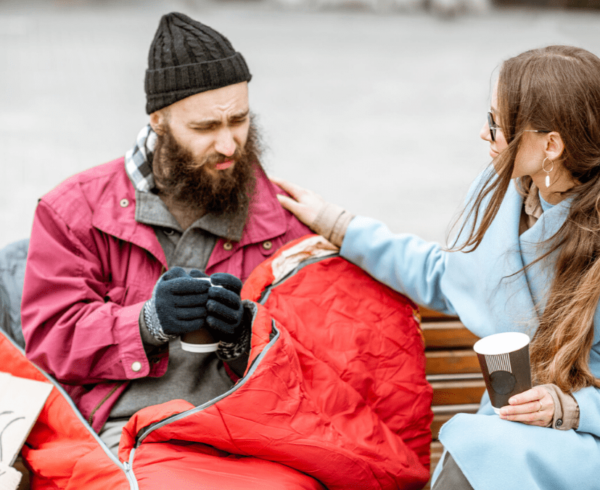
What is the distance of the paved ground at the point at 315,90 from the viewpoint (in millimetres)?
4309

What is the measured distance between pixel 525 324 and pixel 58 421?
1479mm

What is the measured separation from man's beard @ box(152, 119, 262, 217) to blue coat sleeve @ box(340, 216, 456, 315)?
0.43 m

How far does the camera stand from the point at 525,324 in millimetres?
1789

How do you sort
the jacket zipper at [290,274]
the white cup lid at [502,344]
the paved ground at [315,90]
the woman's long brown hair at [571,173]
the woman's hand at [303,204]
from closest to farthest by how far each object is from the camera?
the white cup lid at [502,344] → the woman's long brown hair at [571,173] → the jacket zipper at [290,274] → the woman's hand at [303,204] → the paved ground at [315,90]

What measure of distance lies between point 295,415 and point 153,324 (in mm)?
513

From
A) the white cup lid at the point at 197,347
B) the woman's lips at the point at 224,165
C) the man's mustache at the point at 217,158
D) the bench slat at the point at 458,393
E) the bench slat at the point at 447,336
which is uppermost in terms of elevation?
the man's mustache at the point at 217,158

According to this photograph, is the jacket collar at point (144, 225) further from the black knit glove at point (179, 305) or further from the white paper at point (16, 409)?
the white paper at point (16, 409)

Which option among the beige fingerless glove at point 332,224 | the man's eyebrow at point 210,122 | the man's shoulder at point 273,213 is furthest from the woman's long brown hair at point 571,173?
the man's eyebrow at point 210,122

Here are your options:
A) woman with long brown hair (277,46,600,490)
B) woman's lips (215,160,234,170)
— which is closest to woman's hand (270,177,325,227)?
woman's lips (215,160,234,170)

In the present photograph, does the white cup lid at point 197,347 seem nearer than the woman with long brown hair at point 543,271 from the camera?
No

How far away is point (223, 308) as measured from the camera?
70.1 inches

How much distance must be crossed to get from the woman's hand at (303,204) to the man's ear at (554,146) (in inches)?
34.3

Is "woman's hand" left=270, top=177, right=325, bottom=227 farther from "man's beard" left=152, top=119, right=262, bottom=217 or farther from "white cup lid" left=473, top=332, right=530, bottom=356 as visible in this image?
"white cup lid" left=473, top=332, right=530, bottom=356

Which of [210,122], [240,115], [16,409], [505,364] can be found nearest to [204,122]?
[210,122]
